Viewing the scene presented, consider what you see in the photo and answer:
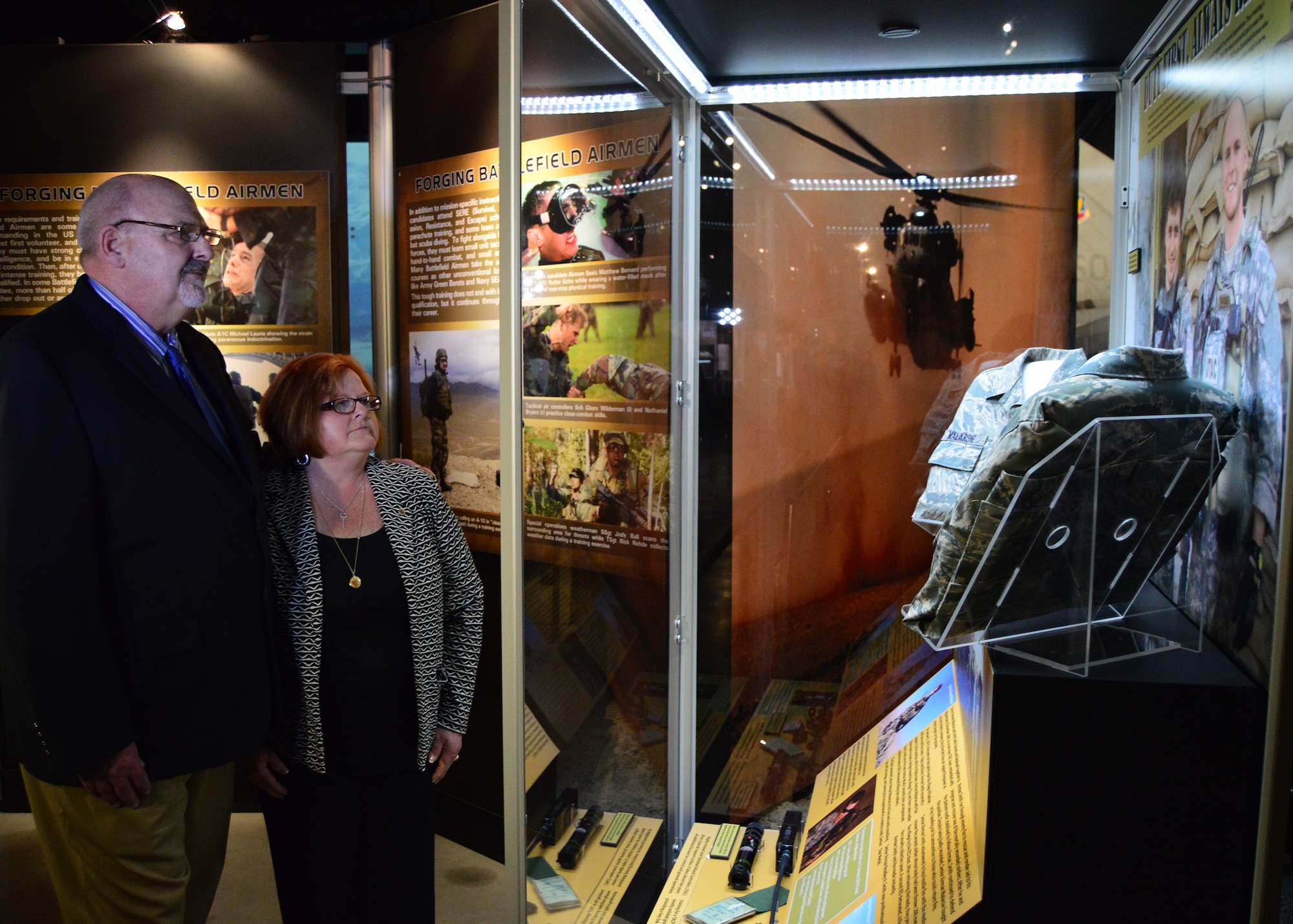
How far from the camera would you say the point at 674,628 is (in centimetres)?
295

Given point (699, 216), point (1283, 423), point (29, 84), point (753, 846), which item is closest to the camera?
point (1283, 423)

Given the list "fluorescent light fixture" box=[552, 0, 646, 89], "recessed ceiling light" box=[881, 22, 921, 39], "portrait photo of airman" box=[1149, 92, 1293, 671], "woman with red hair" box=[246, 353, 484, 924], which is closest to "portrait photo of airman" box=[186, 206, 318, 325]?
"woman with red hair" box=[246, 353, 484, 924]

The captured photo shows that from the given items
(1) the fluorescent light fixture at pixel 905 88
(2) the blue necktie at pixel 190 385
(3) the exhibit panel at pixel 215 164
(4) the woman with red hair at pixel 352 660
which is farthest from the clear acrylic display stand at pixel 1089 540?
(3) the exhibit panel at pixel 215 164

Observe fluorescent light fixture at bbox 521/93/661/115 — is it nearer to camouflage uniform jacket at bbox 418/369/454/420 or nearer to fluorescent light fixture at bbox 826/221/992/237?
fluorescent light fixture at bbox 826/221/992/237

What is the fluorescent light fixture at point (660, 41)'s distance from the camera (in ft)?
7.18

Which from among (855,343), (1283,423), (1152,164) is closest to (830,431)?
(855,343)

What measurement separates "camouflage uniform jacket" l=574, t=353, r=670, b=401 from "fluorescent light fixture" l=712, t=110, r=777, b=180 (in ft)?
2.30

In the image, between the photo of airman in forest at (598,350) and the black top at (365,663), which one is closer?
the photo of airman in forest at (598,350)

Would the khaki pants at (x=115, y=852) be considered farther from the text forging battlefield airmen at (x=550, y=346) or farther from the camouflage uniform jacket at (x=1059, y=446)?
the camouflage uniform jacket at (x=1059, y=446)

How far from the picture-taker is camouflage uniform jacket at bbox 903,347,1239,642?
1562 millimetres

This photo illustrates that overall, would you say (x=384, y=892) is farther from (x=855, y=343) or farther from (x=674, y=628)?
(x=855, y=343)

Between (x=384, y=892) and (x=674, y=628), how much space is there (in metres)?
1.14

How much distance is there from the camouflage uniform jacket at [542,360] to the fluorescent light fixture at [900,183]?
3.87 ft

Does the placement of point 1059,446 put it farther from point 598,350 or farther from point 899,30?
point 899,30
